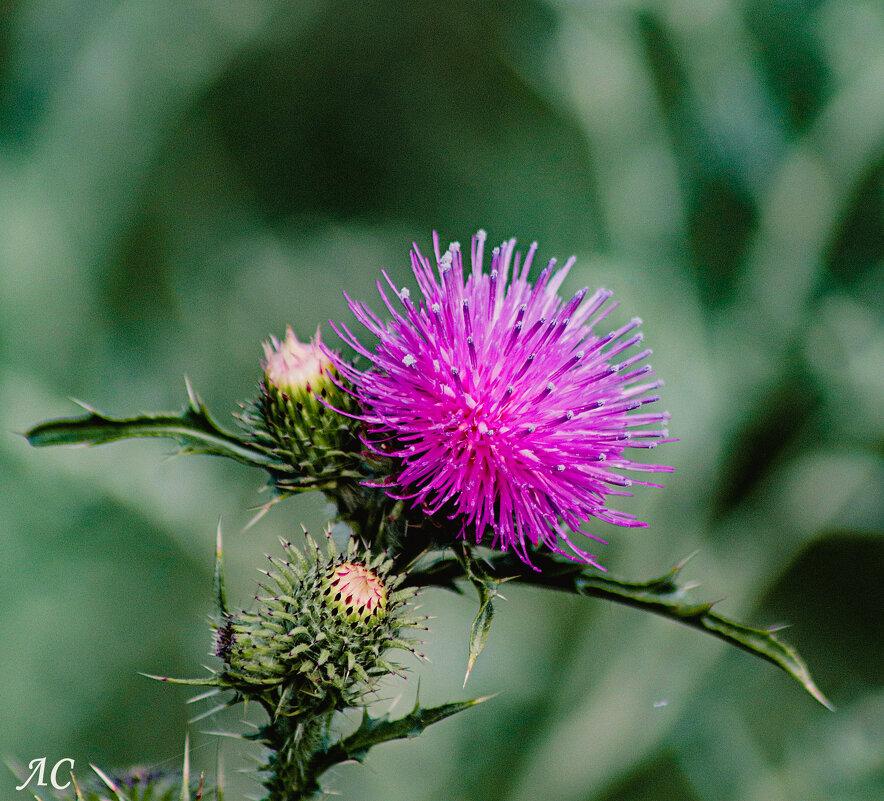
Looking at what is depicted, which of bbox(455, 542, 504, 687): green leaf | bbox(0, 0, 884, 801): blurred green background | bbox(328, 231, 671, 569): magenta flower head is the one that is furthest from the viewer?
bbox(0, 0, 884, 801): blurred green background

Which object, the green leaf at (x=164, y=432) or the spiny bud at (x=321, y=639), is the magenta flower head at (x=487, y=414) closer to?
the spiny bud at (x=321, y=639)

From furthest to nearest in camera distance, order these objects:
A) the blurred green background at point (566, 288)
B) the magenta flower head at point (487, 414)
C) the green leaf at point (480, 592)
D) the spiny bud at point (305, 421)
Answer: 1. the blurred green background at point (566, 288)
2. the spiny bud at point (305, 421)
3. the magenta flower head at point (487, 414)
4. the green leaf at point (480, 592)

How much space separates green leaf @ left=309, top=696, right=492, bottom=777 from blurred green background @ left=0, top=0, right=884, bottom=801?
1.56 metres

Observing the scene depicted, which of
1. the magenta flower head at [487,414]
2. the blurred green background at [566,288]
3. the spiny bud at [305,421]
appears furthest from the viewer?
the blurred green background at [566,288]

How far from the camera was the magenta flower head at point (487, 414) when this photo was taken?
6.19 feet

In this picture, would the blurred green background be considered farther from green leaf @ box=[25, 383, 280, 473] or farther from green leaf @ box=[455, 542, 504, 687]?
green leaf @ box=[455, 542, 504, 687]

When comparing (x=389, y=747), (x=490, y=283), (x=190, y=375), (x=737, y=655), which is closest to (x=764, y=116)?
(x=737, y=655)

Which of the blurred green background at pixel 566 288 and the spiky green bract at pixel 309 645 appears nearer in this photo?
the spiky green bract at pixel 309 645

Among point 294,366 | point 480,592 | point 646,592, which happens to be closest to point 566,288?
point 294,366

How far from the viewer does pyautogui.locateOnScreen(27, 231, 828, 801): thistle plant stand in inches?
72.8

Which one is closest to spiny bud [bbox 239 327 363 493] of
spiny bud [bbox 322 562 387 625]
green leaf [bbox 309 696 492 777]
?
spiny bud [bbox 322 562 387 625]

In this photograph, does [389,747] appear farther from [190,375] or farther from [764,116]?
[764,116]

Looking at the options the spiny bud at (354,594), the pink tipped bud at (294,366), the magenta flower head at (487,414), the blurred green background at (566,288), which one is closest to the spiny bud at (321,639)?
the spiny bud at (354,594)

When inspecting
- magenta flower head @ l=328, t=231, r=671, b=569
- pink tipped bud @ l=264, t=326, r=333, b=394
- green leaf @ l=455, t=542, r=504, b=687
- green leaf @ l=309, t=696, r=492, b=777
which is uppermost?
pink tipped bud @ l=264, t=326, r=333, b=394
